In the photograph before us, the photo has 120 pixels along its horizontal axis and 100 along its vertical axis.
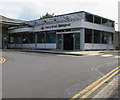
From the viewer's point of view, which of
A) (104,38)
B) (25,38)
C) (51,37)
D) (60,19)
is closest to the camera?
(60,19)

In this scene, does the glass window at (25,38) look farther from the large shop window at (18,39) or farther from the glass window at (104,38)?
the glass window at (104,38)

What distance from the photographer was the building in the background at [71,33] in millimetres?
22188

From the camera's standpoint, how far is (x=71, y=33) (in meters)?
23.5

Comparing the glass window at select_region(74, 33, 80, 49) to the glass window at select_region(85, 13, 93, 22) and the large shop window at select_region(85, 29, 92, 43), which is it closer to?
the large shop window at select_region(85, 29, 92, 43)

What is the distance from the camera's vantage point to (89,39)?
23078 mm

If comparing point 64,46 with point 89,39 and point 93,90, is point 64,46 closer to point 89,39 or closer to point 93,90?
point 89,39

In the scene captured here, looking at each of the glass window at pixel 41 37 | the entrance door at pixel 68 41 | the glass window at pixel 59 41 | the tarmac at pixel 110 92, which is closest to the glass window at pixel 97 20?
the entrance door at pixel 68 41

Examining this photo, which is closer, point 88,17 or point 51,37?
point 88,17

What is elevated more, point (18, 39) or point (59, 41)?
point (18, 39)

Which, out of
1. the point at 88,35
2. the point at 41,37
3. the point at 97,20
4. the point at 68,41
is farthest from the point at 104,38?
the point at 41,37

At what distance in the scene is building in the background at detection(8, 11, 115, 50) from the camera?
874 inches

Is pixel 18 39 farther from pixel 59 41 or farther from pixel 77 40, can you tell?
pixel 77 40

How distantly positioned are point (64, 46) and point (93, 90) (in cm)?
2065

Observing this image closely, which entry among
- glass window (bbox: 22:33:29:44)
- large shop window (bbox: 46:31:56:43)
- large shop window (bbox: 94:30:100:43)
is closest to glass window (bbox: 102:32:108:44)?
large shop window (bbox: 94:30:100:43)
